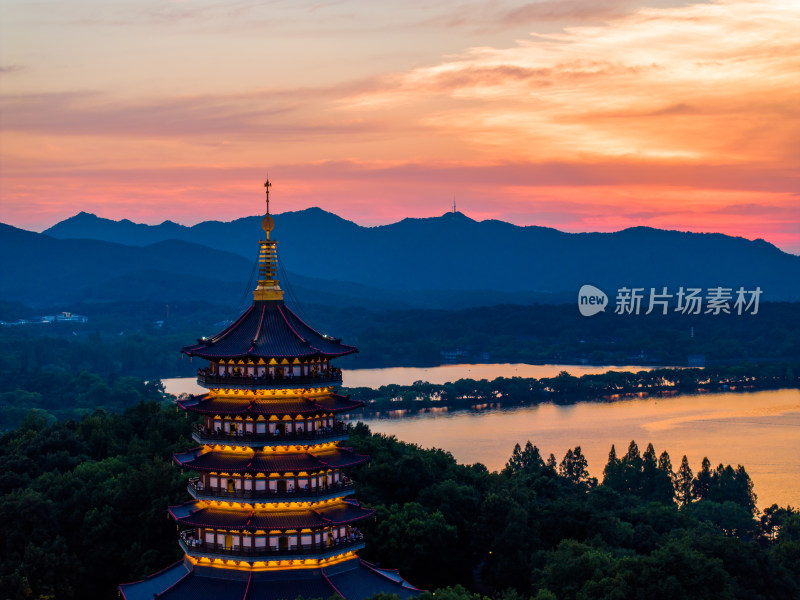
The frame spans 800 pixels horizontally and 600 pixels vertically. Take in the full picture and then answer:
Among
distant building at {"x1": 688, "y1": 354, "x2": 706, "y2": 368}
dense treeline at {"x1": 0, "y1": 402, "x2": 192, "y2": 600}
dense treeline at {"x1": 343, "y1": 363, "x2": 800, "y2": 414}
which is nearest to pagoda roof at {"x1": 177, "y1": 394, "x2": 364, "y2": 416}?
dense treeline at {"x1": 0, "y1": 402, "x2": 192, "y2": 600}

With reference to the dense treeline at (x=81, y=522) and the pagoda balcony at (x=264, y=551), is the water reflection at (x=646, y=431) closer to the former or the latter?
the dense treeline at (x=81, y=522)

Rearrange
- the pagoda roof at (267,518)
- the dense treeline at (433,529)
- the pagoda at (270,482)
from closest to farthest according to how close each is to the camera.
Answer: the pagoda roof at (267,518) < the pagoda at (270,482) < the dense treeline at (433,529)

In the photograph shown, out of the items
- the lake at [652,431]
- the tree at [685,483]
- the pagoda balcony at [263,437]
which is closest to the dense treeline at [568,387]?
the lake at [652,431]

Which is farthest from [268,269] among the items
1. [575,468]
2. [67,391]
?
[67,391]

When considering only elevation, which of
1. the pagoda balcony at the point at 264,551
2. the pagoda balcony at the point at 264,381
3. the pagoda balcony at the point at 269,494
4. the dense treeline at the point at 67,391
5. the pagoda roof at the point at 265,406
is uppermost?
the pagoda balcony at the point at 264,381

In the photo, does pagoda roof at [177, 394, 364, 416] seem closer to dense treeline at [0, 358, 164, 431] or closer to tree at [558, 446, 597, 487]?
tree at [558, 446, 597, 487]

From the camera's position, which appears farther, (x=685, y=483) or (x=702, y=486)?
(x=685, y=483)

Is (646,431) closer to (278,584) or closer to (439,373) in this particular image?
(439,373)
